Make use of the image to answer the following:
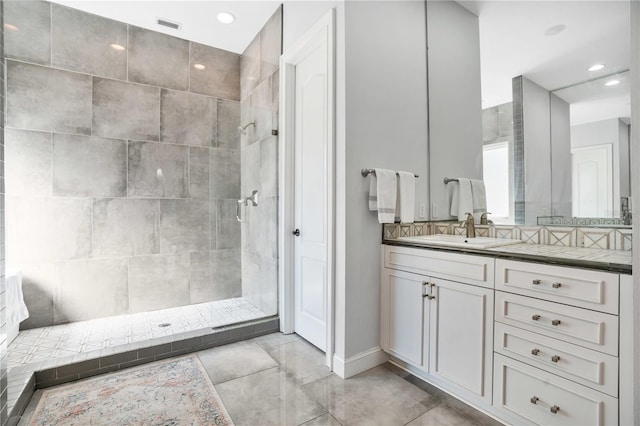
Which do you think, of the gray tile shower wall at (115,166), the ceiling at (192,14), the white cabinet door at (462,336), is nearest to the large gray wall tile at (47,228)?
the gray tile shower wall at (115,166)

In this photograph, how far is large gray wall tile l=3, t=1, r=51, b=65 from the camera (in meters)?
2.58

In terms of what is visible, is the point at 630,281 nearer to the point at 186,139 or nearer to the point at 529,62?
the point at 529,62

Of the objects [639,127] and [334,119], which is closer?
[639,127]

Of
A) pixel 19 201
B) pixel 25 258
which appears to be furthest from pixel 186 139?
pixel 25 258

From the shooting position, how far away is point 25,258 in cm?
269

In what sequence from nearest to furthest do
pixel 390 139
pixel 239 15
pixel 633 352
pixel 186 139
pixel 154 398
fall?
pixel 633 352, pixel 154 398, pixel 390 139, pixel 239 15, pixel 186 139

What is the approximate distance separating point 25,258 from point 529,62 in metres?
4.10

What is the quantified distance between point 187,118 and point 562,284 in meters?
3.42

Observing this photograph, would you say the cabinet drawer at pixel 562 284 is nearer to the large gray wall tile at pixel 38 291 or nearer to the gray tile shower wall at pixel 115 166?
the gray tile shower wall at pixel 115 166

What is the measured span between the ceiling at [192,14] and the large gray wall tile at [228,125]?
2.26 ft

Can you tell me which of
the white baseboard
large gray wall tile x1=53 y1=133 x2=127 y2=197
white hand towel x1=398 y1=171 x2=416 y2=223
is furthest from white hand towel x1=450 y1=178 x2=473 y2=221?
large gray wall tile x1=53 y1=133 x2=127 y2=197

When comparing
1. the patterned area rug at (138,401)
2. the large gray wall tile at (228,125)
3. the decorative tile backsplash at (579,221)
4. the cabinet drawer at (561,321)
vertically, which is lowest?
the patterned area rug at (138,401)

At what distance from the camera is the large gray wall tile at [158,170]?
3.11m

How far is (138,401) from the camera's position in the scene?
5.83ft
